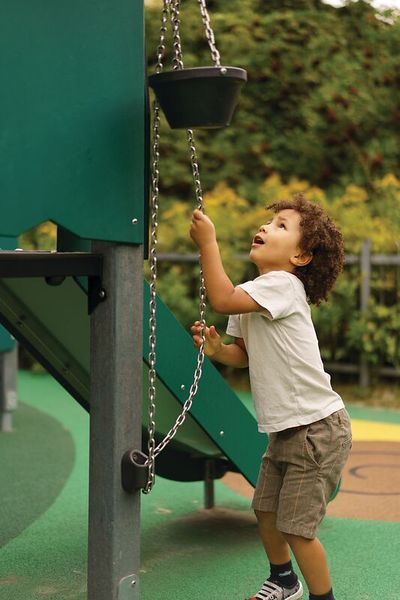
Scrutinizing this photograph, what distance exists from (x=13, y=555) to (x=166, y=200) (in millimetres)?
9127

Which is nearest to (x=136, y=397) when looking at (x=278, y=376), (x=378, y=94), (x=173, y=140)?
(x=278, y=376)

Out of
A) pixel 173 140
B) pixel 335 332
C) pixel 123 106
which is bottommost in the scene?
pixel 335 332

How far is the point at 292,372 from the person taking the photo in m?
2.94

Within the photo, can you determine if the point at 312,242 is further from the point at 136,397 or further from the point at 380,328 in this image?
the point at 380,328

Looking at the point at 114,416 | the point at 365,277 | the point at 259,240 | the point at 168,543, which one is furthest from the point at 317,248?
the point at 365,277

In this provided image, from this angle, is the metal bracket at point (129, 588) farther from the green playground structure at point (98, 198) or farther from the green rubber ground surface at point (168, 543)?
the green rubber ground surface at point (168, 543)

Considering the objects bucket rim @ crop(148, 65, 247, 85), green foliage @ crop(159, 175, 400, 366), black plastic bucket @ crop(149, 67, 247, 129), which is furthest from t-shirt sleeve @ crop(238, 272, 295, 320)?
green foliage @ crop(159, 175, 400, 366)

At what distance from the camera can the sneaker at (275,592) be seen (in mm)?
3131

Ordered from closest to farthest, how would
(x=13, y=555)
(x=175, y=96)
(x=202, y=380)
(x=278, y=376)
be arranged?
(x=175, y=96), (x=278, y=376), (x=202, y=380), (x=13, y=555)

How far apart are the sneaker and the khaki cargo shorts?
289 millimetres

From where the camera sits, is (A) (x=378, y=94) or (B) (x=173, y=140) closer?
(A) (x=378, y=94)

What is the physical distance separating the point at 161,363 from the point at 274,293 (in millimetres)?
479

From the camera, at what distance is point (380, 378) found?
805 cm

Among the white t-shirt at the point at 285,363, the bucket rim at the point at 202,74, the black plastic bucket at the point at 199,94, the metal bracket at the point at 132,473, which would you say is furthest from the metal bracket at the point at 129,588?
the bucket rim at the point at 202,74
